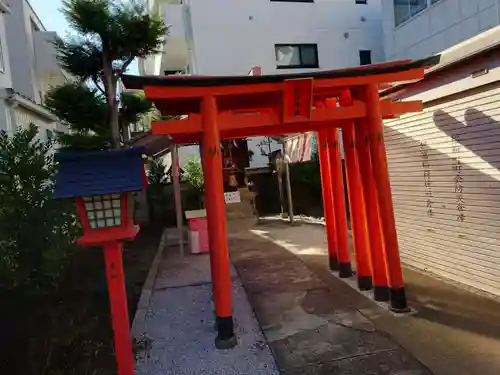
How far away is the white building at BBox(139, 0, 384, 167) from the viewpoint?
17125mm

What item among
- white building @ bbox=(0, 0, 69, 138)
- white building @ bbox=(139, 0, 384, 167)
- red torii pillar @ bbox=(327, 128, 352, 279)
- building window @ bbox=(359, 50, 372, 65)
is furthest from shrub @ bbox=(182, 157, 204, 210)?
building window @ bbox=(359, 50, 372, 65)

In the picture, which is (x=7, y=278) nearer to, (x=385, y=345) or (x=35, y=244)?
(x=35, y=244)

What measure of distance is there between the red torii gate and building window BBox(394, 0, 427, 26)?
1024 centimetres

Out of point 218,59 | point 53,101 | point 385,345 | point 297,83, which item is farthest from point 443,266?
point 218,59

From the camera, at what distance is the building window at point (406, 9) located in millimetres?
14180

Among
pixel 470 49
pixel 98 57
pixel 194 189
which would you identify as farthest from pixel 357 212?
pixel 194 189

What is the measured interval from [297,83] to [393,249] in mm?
2503

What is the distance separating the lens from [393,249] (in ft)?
17.7

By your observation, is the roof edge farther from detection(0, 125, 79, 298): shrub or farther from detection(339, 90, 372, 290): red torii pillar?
detection(0, 125, 79, 298): shrub

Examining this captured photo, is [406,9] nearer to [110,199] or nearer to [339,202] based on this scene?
[339,202]

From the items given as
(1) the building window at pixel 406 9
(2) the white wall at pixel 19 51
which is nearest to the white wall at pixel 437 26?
(1) the building window at pixel 406 9

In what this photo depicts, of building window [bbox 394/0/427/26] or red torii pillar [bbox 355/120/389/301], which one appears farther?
building window [bbox 394/0/427/26]

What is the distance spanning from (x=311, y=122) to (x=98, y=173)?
2.98 metres

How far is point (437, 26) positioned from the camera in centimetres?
1322
